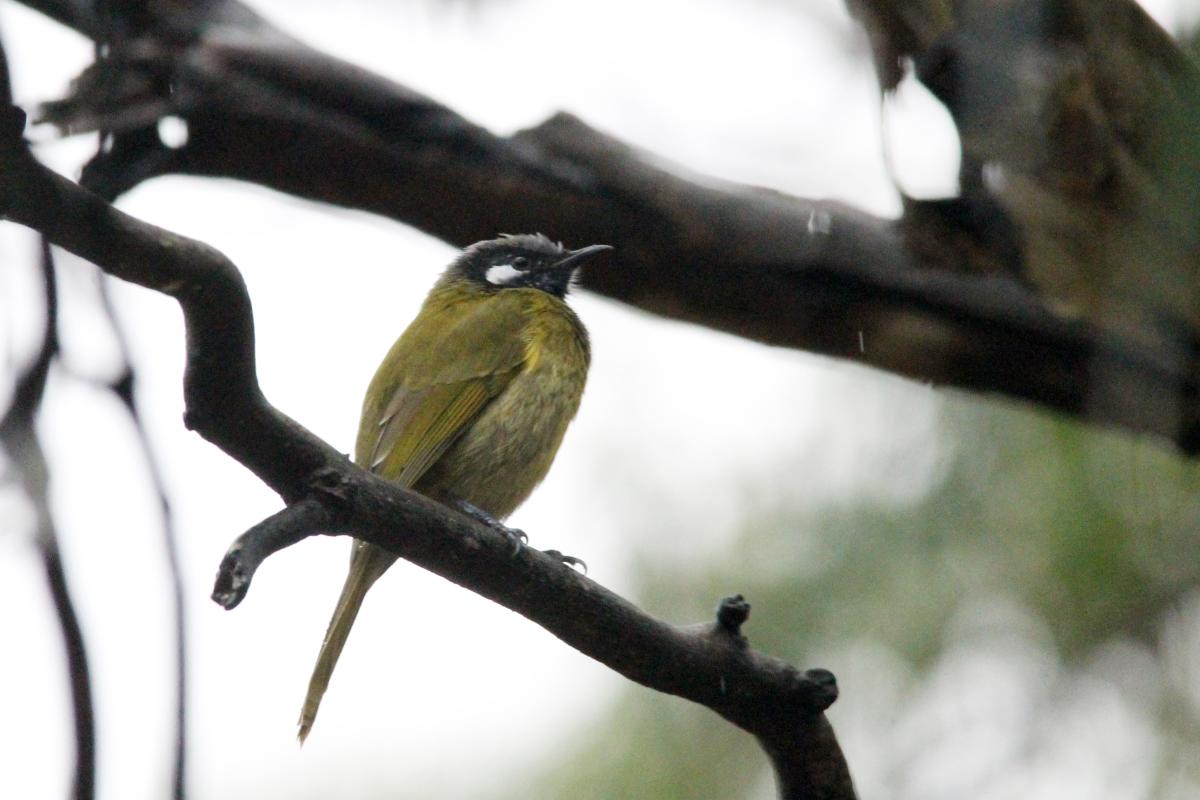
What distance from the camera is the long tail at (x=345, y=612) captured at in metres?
3.48

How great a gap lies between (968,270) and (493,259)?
6.73ft

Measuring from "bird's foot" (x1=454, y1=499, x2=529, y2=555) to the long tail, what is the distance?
0.27m

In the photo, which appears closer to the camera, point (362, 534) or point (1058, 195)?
point (362, 534)

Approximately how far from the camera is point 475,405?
14.0 feet

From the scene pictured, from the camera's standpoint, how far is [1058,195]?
371 cm

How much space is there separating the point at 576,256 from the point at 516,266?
96 cm

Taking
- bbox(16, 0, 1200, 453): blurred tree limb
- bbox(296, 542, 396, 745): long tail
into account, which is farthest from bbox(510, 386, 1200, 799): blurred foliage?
bbox(296, 542, 396, 745): long tail

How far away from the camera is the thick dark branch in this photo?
190 centimetres

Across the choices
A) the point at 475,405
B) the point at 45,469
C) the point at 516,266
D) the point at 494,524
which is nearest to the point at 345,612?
the point at 494,524

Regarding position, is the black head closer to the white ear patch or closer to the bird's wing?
the white ear patch

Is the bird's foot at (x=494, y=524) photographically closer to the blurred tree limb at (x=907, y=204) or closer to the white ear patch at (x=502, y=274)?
the blurred tree limb at (x=907, y=204)

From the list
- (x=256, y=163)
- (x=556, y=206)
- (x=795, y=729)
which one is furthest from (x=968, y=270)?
(x=256, y=163)

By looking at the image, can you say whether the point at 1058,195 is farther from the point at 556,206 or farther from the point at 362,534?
the point at 362,534

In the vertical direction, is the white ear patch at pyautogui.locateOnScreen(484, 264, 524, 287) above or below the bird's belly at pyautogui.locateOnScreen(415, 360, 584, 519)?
below
